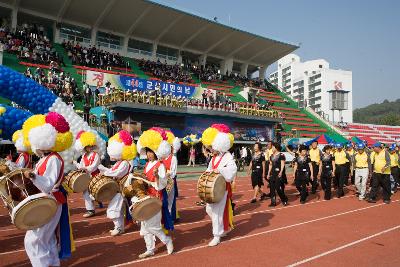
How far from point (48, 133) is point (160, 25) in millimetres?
30912

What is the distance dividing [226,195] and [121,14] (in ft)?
92.3

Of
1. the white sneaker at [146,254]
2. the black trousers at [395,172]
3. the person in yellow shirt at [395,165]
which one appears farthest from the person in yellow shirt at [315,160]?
the white sneaker at [146,254]

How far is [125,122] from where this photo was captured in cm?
2086

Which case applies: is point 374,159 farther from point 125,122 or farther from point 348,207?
point 125,122

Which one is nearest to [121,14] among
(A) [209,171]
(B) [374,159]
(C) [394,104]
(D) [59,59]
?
(D) [59,59]

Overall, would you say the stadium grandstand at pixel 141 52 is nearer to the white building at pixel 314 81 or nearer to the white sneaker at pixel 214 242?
the white sneaker at pixel 214 242

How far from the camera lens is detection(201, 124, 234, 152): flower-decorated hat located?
6.09m

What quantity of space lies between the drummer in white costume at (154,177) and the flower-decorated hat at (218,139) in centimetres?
83

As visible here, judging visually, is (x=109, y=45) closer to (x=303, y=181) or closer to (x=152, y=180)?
(x=303, y=181)

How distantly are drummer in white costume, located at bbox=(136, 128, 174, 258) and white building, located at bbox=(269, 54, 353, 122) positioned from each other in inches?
3018

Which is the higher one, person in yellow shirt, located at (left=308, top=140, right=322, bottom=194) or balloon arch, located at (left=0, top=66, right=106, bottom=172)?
balloon arch, located at (left=0, top=66, right=106, bottom=172)

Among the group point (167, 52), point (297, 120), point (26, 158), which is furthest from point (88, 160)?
point (297, 120)

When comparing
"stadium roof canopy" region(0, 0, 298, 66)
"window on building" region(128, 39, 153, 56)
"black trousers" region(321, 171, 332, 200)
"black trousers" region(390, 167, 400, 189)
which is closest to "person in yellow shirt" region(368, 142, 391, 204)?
"black trousers" region(321, 171, 332, 200)

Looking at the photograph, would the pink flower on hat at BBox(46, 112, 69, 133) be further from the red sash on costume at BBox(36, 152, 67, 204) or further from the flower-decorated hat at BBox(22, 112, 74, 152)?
the red sash on costume at BBox(36, 152, 67, 204)
